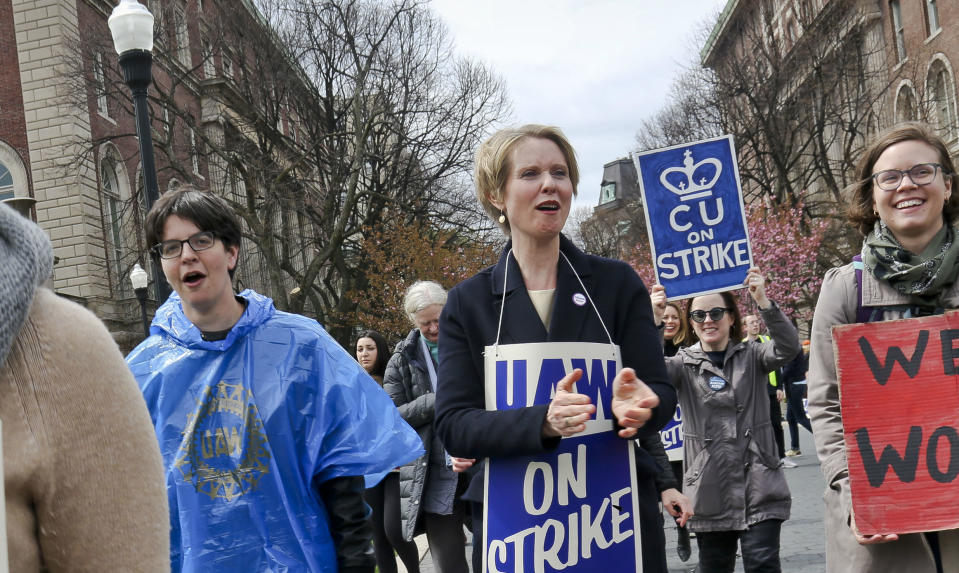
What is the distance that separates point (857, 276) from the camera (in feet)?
10.3

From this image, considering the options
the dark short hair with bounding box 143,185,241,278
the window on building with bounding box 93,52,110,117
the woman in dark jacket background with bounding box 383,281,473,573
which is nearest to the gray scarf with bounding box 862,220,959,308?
the dark short hair with bounding box 143,185,241,278

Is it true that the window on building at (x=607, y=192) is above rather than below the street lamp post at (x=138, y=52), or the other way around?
above

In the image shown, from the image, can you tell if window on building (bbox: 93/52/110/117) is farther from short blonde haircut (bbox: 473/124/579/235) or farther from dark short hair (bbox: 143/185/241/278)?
short blonde haircut (bbox: 473/124/579/235)

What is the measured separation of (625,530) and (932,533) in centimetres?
94

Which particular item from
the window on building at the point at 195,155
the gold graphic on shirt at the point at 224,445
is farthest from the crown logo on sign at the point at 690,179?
the window on building at the point at 195,155

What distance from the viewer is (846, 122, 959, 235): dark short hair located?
10.5 feet

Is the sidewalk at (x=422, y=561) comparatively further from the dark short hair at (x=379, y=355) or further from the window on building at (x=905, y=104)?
the window on building at (x=905, y=104)

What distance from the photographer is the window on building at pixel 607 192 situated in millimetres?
105938

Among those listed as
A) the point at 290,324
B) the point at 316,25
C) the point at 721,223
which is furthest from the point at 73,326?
the point at 316,25

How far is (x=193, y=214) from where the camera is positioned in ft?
11.2

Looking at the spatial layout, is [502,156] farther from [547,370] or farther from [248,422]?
[248,422]

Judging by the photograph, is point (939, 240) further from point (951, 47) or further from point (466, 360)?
point (951, 47)

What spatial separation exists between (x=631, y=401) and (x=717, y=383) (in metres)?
3.09

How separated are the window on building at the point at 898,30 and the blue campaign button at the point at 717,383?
33997 mm
